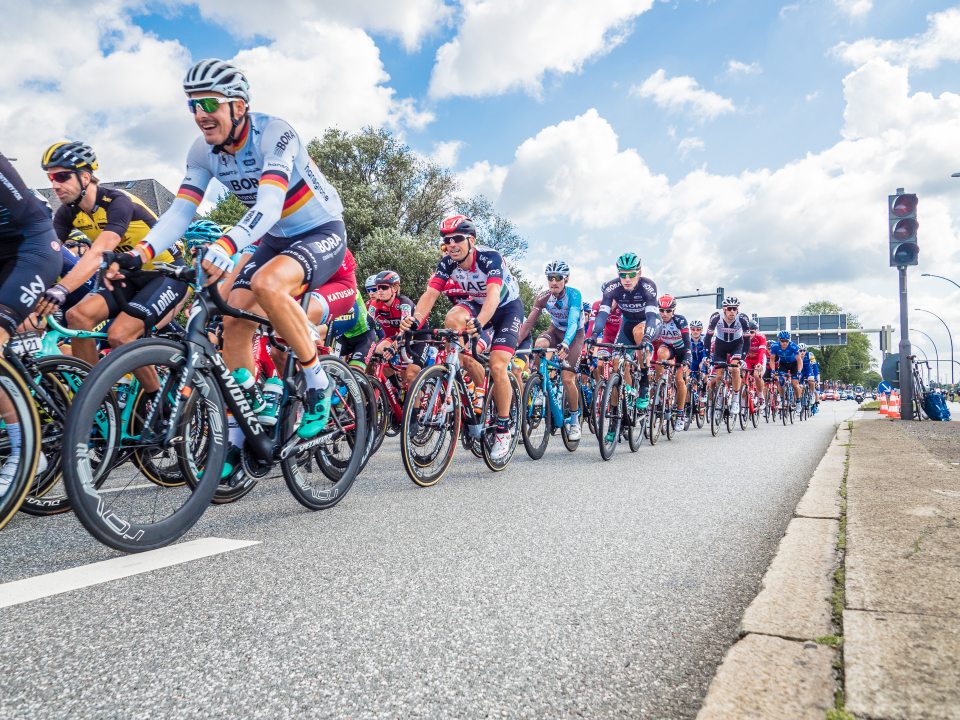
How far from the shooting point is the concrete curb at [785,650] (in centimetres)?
138

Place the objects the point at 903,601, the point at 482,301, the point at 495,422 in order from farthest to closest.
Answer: the point at 482,301
the point at 495,422
the point at 903,601

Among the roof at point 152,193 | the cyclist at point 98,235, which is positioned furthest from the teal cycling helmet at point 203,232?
the roof at point 152,193

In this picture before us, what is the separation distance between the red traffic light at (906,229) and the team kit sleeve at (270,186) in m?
10.3

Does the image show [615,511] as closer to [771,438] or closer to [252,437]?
[252,437]

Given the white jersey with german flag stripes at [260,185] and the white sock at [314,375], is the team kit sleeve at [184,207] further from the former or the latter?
the white sock at [314,375]

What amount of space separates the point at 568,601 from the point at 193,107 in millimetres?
2996

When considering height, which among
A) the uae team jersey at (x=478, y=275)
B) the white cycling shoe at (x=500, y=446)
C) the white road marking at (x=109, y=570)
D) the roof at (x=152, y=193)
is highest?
the roof at (x=152, y=193)

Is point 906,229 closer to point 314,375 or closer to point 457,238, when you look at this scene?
point 457,238

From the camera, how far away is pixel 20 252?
3.14m

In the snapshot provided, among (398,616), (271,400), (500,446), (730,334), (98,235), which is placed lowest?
(398,616)

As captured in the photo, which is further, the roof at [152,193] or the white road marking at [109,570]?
the roof at [152,193]

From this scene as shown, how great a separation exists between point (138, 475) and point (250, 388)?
0.63 meters

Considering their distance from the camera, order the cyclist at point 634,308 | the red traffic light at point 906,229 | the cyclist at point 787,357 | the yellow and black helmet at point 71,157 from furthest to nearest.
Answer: the cyclist at point 787,357, the red traffic light at point 906,229, the cyclist at point 634,308, the yellow and black helmet at point 71,157

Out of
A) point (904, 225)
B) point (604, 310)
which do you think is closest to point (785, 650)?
point (604, 310)
